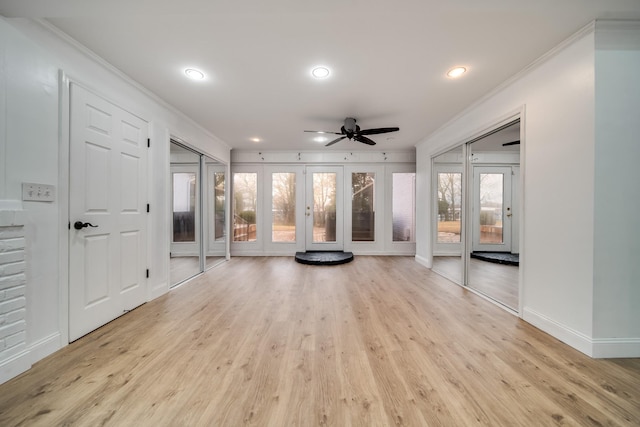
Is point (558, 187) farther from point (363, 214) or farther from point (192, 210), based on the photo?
point (192, 210)

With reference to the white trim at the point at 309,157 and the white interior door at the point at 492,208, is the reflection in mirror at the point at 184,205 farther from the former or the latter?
the white interior door at the point at 492,208

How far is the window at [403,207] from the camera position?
5.65 meters

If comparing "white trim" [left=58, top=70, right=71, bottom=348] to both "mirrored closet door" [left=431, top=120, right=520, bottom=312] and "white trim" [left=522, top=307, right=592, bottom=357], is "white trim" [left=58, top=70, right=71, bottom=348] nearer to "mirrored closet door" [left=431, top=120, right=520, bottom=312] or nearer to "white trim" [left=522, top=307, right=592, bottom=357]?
"white trim" [left=522, top=307, right=592, bottom=357]

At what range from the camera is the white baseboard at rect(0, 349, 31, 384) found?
147 cm

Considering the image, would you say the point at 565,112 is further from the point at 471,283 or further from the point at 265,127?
the point at 265,127

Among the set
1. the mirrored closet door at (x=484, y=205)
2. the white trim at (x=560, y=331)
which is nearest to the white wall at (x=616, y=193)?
the white trim at (x=560, y=331)

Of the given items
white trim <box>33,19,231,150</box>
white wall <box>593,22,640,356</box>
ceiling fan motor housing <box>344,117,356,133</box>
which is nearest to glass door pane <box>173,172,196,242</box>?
white trim <box>33,19,231,150</box>

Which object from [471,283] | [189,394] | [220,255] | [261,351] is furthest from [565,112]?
[220,255]

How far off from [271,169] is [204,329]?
162 inches

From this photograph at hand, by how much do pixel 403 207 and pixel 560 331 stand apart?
3880 mm

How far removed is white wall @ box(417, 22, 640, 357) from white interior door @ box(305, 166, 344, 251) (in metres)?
3.82

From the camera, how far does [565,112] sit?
198 cm

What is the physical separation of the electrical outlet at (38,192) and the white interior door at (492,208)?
672 cm

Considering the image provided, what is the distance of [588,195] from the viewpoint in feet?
5.91
